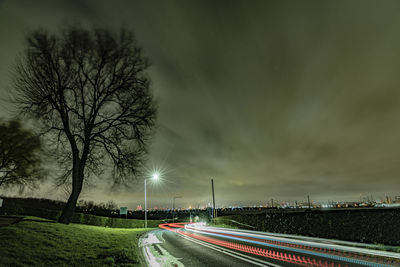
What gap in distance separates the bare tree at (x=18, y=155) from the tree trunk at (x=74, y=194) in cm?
412

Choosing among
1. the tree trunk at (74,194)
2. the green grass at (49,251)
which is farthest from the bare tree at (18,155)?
A: the green grass at (49,251)

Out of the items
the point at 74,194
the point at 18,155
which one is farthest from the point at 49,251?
the point at 18,155

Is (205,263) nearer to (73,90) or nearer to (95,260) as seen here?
(95,260)

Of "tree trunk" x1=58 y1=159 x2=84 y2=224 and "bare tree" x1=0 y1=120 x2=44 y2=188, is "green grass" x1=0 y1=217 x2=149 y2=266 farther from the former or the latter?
"bare tree" x1=0 y1=120 x2=44 y2=188

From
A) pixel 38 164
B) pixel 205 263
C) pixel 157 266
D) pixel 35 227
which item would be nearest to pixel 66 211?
pixel 35 227

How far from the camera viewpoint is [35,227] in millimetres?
10422

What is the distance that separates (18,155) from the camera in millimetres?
17156

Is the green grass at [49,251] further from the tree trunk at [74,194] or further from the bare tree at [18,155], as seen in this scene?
the bare tree at [18,155]

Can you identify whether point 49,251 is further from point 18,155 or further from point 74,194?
point 18,155

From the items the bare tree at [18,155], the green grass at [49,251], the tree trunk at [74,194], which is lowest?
the green grass at [49,251]

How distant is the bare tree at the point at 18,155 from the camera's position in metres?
16.5

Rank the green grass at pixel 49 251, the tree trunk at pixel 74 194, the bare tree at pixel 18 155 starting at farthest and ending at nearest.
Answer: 1. the bare tree at pixel 18 155
2. the tree trunk at pixel 74 194
3. the green grass at pixel 49 251

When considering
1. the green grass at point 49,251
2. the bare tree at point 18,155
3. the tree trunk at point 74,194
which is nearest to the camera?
the green grass at point 49,251

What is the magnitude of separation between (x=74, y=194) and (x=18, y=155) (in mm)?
7381
